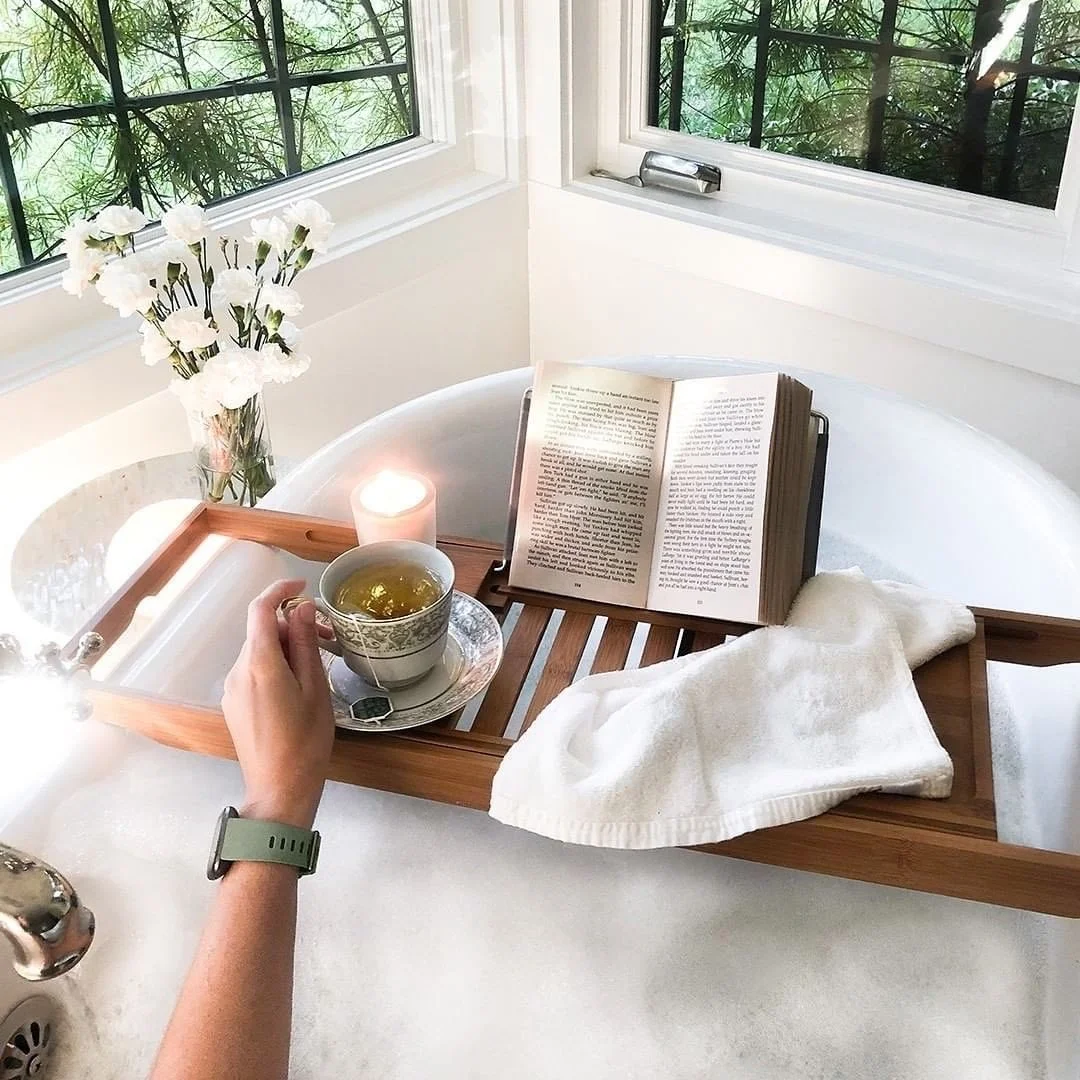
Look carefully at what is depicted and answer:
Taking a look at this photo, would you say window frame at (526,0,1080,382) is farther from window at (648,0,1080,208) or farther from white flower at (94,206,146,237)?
white flower at (94,206,146,237)

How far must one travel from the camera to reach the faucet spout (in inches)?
22.9

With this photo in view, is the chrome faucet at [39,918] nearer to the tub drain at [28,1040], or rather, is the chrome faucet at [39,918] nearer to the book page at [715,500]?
the tub drain at [28,1040]

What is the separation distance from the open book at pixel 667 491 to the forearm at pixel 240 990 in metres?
0.46

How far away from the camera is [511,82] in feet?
6.21

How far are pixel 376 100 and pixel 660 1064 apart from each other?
5.33 ft

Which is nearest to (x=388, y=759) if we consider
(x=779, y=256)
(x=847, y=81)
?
(x=779, y=256)

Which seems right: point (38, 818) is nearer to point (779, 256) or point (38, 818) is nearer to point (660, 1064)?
point (660, 1064)

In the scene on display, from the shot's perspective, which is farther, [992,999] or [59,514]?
[59,514]

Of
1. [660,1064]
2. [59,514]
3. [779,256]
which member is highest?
[779,256]

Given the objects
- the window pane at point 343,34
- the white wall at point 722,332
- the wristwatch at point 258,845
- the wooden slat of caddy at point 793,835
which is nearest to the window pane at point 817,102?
the white wall at point 722,332

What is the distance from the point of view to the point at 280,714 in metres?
0.83

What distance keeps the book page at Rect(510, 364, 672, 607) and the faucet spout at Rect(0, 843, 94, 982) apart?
58 centimetres

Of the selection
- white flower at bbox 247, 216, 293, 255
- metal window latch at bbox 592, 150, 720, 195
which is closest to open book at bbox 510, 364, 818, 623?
white flower at bbox 247, 216, 293, 255

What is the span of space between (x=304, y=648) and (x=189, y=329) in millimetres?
441
